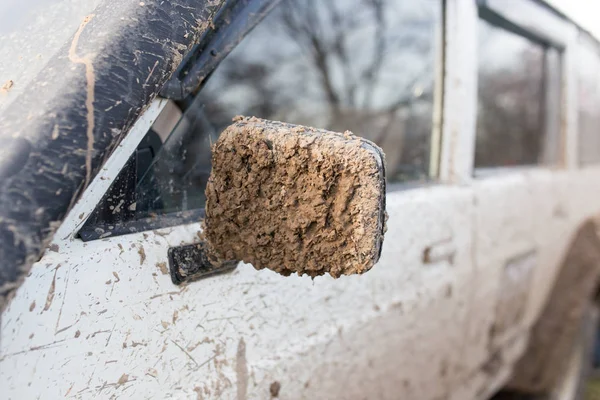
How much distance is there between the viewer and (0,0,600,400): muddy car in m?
0.91

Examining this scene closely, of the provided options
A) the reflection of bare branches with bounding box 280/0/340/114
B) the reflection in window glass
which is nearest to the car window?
the reflection of bare branches with bounding box 280/0/340/114

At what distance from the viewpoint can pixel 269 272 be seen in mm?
1396

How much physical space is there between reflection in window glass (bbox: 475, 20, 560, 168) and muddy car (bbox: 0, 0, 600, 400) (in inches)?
1.2

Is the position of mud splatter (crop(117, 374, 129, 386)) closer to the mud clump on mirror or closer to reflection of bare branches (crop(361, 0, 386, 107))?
the mud clump on mirror

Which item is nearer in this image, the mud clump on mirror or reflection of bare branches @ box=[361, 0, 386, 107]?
the mud clump on mirror

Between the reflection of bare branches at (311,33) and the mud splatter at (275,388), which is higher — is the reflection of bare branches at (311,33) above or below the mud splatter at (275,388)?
above

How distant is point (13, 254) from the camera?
2.49ft

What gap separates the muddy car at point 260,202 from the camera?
91 centimetres

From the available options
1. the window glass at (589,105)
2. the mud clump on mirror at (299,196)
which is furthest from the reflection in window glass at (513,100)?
the mud clump on mirror at (299,196)

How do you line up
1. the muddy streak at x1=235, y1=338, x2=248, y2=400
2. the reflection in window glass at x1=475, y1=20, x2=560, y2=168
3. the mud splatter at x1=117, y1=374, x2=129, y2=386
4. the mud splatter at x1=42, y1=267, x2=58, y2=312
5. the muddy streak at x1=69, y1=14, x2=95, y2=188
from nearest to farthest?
the muddy streak at x1=69, y1=14, x2=95, y2=188 → the mud splatter at x1=42, y1=267, x2=58, y2=312 → the mud splatter at x1=117, y1=374, x2=129, y2=386 → the muddy streak at x1=235, y1=338, x2=248, y2=400 → the reflection in window glass at x1=475, y1=20, x2=560, y2=168

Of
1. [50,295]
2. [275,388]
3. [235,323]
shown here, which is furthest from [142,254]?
[275,388]

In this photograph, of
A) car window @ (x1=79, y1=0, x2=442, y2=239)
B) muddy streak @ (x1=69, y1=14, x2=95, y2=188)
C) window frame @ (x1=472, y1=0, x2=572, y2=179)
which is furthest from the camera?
window frame @ (x1=472, y1=0, x2=572, y2=179)

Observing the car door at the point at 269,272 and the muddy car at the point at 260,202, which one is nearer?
the muddy car at the point at 260,202

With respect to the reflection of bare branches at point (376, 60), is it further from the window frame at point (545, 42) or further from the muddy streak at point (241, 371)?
the muddy streak at point (241, 371)
